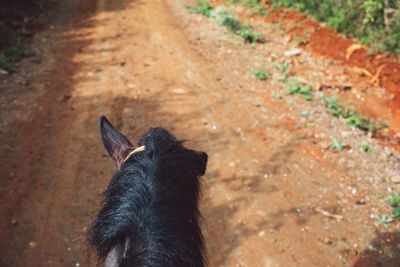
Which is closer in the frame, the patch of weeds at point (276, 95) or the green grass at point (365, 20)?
the patch of weeds at point (276, 95)

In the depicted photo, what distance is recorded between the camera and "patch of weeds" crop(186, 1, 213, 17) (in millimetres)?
9391

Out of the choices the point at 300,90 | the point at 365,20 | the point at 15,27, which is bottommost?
the point at 300,90

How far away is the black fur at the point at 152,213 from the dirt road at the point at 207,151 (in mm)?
1853

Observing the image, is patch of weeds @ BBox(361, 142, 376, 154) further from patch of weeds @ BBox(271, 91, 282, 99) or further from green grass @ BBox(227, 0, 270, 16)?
green grass @ BBox(227, 0, 270, 16)

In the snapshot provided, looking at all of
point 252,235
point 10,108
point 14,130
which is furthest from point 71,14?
point 252,235

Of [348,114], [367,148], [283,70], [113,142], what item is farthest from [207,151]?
[283,70]

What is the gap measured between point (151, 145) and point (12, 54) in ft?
21.4

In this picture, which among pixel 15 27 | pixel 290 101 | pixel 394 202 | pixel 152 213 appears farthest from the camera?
pixel 15 27

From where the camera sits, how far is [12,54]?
6.43 metres

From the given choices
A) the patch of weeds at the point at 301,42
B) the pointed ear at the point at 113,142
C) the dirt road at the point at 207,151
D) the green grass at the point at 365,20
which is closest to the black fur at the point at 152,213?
→ the pointed ear at the point at 113,142

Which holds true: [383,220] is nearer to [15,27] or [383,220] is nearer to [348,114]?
[348,114]

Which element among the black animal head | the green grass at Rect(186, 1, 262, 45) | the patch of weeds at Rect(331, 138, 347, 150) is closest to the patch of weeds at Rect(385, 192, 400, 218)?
the patch of weeds at Rect(331, 138, 347, 150)

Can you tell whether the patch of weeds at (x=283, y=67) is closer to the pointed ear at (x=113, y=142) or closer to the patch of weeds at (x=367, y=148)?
the patch of weeds at (x=367, y=148)

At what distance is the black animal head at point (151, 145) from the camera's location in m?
1.88
